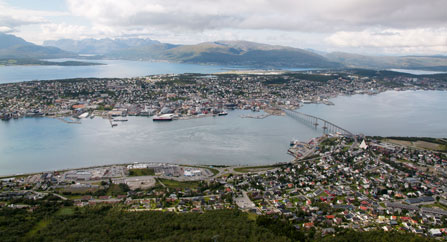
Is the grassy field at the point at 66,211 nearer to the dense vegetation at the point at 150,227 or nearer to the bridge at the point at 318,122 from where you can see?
the dense vegetation at the point at 150,227

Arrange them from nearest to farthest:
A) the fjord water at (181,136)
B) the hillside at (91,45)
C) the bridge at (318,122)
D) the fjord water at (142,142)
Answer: the fjord water at (142,142)
the fjord water at (181,136)
the bridge at (318,122)
the hillside at (91,45)

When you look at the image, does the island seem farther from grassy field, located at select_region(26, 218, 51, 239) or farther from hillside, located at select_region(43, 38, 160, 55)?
hillside, located at select_region(43, 38, 160, 55)

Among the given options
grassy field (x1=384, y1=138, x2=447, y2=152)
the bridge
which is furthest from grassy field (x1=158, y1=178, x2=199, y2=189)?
grassy field (x1=384, y1=138, x2=447, y2=152)

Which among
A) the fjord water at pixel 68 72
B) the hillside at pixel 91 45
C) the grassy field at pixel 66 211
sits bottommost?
the grassy field at pixel 66 211

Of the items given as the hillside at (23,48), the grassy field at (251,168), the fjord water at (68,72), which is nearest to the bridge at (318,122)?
the grassy field at (251,168)

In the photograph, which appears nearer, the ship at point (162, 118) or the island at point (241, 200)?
the island at point (241, 200)

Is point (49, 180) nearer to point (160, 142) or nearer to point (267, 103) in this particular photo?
point (160, 142)

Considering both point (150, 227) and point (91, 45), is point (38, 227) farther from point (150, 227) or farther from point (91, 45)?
point (91, 45)

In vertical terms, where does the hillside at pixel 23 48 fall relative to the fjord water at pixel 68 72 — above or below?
above

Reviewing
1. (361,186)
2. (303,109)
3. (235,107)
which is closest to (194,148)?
(361,186)
